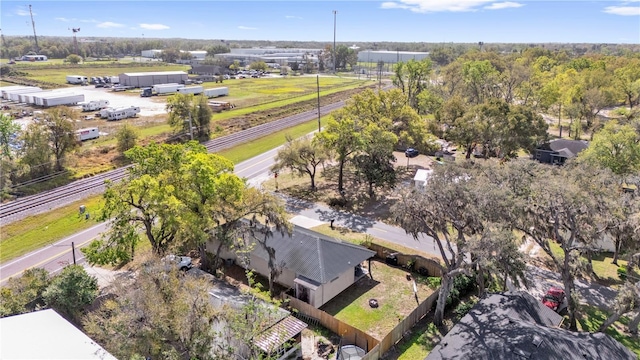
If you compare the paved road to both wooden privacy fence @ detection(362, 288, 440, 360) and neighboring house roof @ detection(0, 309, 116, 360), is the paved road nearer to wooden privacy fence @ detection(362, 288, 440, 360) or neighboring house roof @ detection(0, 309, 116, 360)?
wooden privacy fence @ detection(362, 288, 440, 360)

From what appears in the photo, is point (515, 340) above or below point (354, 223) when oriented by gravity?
above

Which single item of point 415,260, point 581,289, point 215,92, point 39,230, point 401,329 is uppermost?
point 215,92

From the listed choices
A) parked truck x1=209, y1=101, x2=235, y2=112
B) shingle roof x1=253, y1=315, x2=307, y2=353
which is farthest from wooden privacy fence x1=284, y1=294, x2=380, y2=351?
parked truck x1=209, y1=101, x2=235, y2=112

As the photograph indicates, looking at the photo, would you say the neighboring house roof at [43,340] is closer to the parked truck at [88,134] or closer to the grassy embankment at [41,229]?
the grassy embankment at [41,229]

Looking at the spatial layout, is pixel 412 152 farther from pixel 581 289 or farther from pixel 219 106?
pixel 219 106

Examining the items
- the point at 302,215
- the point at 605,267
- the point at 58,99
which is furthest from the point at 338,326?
the point at 58,99

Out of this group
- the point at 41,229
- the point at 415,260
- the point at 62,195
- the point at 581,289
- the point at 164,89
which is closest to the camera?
the point at 581,289
